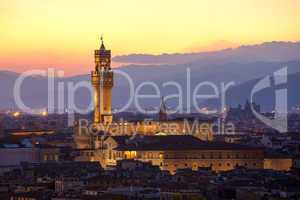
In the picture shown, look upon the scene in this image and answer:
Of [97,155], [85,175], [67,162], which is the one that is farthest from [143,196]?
[97,155]

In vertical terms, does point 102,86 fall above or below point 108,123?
above

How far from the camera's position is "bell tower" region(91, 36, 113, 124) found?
120 m

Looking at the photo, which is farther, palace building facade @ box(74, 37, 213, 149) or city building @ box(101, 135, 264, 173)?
palace building facade @ box(74, 37, 213, 149)

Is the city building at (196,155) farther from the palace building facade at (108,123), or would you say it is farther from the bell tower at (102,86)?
the bell tower at (102,86)

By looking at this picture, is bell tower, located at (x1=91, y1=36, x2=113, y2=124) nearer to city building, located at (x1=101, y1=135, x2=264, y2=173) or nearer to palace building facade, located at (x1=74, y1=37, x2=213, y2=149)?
palace building facade, located at (x1=74, y1=37, x2=213, y2=149)

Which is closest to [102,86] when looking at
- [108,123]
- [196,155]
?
[108,123]

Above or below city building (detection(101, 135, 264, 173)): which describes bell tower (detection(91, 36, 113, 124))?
above

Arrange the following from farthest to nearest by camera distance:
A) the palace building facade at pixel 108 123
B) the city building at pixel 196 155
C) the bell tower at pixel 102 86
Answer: the bell tower at pixel 102 86 < the palace building facade at pixel 108 123 < the city building at pixel 196 155

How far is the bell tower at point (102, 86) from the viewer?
120m

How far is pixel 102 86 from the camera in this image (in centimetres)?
12138

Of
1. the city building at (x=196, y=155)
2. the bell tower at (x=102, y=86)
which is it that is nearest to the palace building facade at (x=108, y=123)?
the bell tower at (x=102, y=86)

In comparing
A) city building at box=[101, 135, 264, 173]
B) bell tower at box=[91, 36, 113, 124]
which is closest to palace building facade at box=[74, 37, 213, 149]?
bell tower at box=[91, 36, 113, 124]

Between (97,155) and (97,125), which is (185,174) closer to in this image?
(97,155)

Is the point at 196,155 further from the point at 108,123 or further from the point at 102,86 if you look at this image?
the point at 102,86
